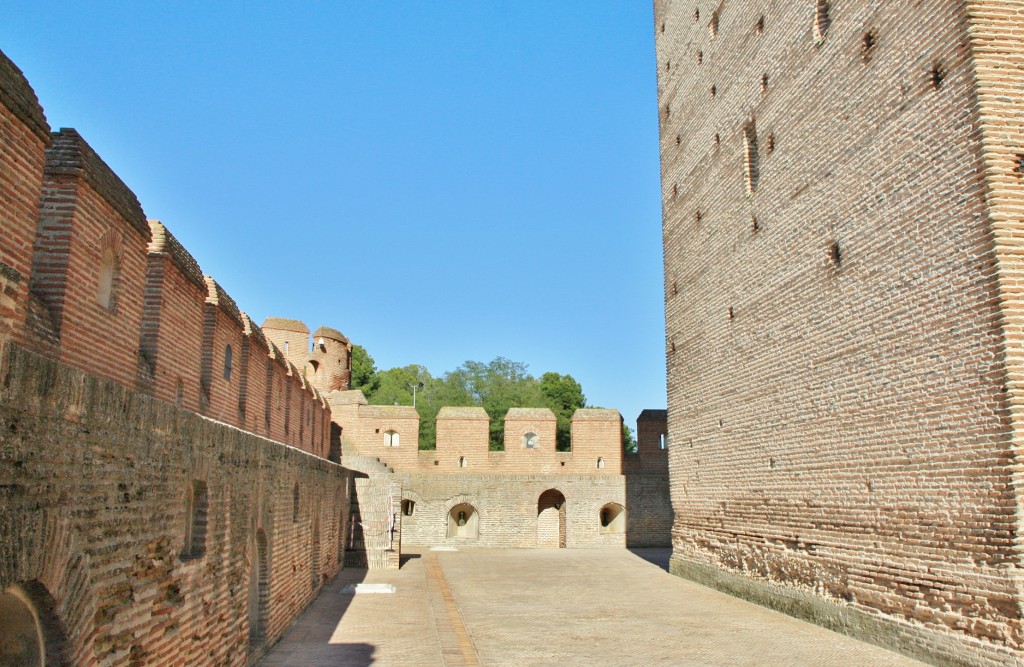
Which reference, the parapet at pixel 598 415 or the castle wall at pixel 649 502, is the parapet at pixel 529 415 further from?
the castle wall at pixel 649 502

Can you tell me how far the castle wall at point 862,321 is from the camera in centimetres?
739

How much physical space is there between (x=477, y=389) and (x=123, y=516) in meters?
51.6

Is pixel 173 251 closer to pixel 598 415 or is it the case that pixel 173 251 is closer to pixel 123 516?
pixel 123 516

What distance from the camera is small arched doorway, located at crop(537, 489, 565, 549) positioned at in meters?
24.2

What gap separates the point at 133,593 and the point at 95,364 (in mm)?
1615

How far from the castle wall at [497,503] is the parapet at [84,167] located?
18.4 m

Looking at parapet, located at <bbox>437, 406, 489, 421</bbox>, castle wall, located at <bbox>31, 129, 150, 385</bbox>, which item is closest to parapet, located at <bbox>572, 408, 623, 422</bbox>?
parapet, located at <bbox>437, 406, 489, 421</bbox>

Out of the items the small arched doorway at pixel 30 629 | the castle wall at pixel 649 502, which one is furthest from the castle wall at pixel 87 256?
the castle wall at pixel 649 502

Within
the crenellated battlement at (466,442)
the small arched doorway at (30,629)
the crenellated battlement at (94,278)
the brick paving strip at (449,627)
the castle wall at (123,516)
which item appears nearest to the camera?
the castle wall at (123,516)

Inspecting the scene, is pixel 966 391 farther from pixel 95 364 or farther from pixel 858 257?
pixel 95 364

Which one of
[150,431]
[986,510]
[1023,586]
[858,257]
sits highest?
[858,257]

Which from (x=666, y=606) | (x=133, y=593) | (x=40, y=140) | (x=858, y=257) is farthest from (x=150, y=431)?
(x=666, y=606)

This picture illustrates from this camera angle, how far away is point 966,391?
7516mm

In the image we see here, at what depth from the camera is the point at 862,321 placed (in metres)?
9.19
